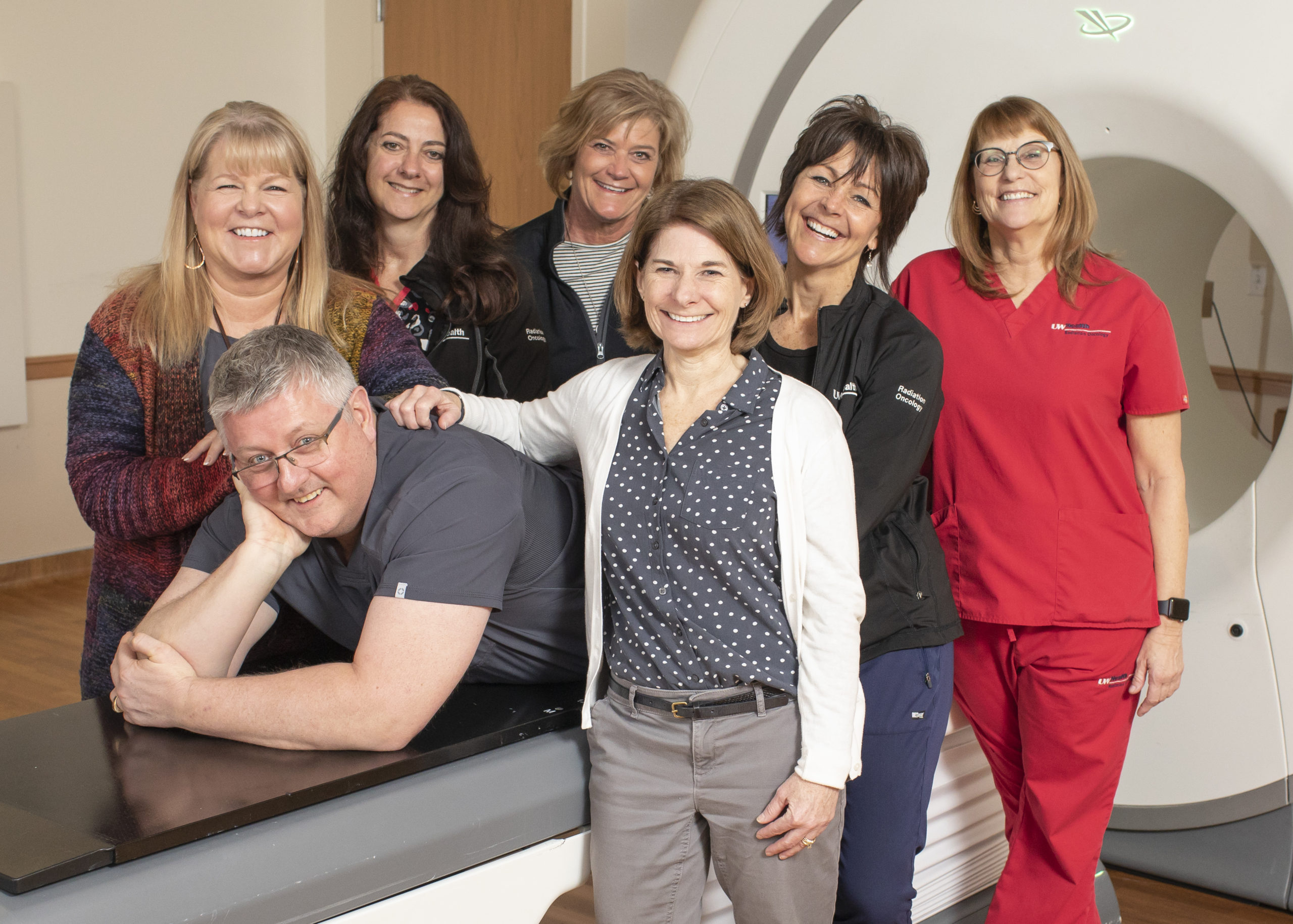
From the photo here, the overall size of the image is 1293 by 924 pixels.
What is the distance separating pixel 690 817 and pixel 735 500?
1.23 feet

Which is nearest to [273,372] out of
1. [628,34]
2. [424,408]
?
[424,408]

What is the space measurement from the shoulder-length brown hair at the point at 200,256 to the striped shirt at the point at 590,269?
1.97ft

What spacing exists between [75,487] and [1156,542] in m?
1.55

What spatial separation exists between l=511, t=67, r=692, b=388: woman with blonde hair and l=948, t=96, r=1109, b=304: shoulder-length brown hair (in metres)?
0.62

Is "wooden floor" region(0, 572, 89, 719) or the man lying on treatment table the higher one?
the man lying on treatment table

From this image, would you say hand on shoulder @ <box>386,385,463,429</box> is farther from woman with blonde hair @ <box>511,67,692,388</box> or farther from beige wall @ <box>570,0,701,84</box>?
beige wall @ <box>570,0,701,84</box>

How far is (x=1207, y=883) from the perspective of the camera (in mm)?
2295

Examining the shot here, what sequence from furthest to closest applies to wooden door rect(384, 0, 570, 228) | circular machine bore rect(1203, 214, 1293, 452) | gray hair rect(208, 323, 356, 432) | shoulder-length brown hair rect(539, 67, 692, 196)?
wooden door rect(384, 0, 570, 228)
circular machine bore rect(1203, 214, 1293, 452)
shoulder-length brown hair rect(539, 67, 692, 196)
gray hair rect(208, 323, 356, 432)

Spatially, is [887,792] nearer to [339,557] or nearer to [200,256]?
[339,557]

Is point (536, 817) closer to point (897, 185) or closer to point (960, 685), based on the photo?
point (960, 685)

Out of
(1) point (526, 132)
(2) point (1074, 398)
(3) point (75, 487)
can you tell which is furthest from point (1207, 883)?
(1) point (526, 132)

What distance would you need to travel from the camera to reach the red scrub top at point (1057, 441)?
1734mm

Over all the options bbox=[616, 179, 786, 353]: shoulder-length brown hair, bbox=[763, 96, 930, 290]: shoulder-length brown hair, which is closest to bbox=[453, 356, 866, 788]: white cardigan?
bbox=[616, 179, 786, 353]: shoulder-length brown hair

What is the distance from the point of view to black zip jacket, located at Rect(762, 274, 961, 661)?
1.57 m
